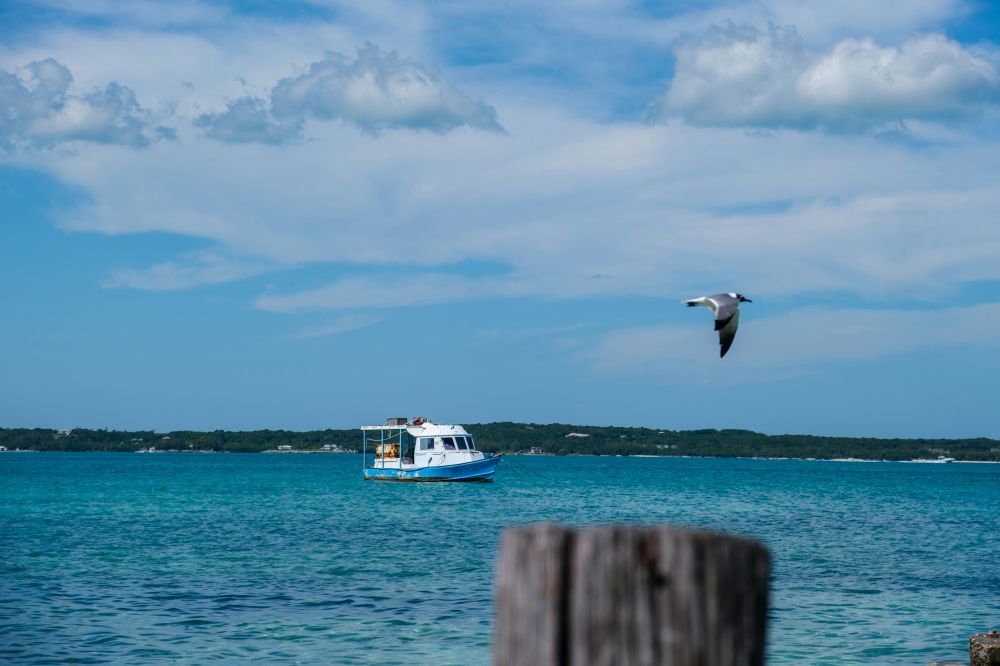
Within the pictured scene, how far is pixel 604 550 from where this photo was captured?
83.6 inches

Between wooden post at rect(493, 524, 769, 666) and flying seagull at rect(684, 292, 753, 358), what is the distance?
7545 mm

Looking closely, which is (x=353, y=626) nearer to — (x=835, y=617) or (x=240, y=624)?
(x=240, y=624)

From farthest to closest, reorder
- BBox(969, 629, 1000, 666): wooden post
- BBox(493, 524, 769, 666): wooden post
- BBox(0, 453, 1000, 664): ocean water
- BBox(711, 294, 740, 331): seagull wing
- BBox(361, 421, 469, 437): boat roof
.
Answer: BBox(361, 421, 469, 437): boat roof, BBox(0, 453, 1000, 664): ocean water, BBox(969, 629, 1000, 666): wooden post, BBox(711, 294, 740, 331): seagull wing, BBox(493, 524, 769, 666): wooden post

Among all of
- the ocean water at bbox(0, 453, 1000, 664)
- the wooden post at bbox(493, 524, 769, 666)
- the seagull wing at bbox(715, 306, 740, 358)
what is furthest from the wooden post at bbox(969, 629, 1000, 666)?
the wooden post at bbox(493, 524, 769, 666)

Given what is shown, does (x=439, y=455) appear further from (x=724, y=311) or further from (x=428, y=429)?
(x=724, y=311)

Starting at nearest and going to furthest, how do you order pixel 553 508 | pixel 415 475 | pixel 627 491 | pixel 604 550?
1. pixel 604 550
2. pixel 553 508
3. pixel 415 475
4. pixel 627 491

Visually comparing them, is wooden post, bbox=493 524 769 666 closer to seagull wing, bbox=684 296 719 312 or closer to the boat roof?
seagull wing, bbox=684 296 719 312

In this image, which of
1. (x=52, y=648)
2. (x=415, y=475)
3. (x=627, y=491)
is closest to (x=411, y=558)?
(x=52, y=648)

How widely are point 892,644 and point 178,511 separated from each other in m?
42.0

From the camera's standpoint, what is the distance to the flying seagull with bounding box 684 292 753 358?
9.60 m

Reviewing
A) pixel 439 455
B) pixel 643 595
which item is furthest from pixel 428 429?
pixel 643 595

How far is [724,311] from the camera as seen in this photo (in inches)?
380

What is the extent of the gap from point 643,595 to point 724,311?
7.74 meters

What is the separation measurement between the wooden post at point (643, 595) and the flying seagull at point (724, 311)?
7545mm
